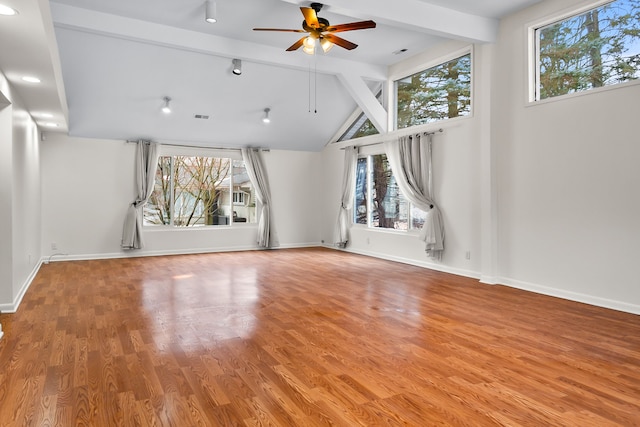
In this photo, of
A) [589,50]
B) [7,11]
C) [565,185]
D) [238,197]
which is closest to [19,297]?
[7,11]

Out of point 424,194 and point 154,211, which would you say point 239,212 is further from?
point 424,194

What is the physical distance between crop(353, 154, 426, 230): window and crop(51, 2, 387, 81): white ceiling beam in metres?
1.85

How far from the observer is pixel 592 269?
4590 mm

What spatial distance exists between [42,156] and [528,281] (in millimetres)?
8191

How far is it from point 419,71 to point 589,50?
2.84m

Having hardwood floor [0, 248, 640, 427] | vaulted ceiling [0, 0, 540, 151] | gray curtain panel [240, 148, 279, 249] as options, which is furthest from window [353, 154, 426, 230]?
hardwood floor [0, 248, 640, 427]

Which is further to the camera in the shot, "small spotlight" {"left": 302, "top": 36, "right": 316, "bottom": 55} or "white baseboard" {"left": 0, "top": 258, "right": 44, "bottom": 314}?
"small spotlight" {"left": 302, "top": 36, "right": 316, "bottom": 55}

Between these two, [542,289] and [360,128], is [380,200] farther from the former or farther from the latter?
[542,289]

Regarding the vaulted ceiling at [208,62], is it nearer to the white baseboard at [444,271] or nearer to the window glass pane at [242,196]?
the window glass pane at [242,196]

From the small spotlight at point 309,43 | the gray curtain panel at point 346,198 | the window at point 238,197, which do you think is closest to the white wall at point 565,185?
the small spotlight at point 309,43

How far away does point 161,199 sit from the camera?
8750 millimetres

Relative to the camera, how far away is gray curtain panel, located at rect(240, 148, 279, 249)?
941 centimetres

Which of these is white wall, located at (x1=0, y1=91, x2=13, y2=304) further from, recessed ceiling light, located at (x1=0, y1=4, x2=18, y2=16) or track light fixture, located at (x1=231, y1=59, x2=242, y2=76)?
track light fixture, located at (x1=231, y1=59, x2=242, y2=76)

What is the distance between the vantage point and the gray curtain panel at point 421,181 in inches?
Result: 260
